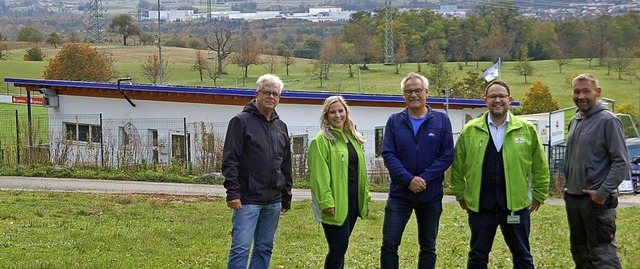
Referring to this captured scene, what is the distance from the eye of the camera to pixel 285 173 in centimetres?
744

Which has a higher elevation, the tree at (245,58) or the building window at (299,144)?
the tree at (245,58)

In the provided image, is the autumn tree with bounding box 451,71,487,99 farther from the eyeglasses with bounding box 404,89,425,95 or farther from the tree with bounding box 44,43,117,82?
the eyeglasses with bounding box 404,89,425,95

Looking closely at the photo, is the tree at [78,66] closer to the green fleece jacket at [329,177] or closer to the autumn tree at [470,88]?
the autumn tree at [470,88]

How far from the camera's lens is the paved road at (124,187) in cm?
2066

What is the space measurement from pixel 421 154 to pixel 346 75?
61078mm

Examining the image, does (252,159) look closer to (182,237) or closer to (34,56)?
(182,237)

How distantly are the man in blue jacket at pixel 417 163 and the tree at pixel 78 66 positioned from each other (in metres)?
58.3

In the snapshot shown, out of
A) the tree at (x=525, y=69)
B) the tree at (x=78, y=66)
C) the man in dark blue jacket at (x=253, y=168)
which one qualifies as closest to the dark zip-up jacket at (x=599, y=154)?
the man in dark blue jacket at (x=253, y=168)

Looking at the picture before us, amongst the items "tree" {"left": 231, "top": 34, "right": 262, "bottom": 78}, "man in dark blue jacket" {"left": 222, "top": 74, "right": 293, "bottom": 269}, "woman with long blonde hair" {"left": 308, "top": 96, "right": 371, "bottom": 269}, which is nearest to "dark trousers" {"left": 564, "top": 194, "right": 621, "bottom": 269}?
Answer: "woman with long blonde hair" {"left": 308, "top": 96, "right": 371, "bottom": 269}

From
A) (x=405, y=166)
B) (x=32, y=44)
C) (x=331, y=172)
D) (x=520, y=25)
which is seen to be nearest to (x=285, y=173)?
(x=331, y=172)

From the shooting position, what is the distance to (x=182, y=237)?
11281 mm

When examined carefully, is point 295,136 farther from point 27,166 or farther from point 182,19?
point 182,19

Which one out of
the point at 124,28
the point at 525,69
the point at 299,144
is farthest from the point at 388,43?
the point at 124,28

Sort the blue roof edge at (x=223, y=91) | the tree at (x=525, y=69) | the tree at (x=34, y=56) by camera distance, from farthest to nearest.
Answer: the tree at (x=34, y=56), the tree at (x=525, y=69), the blue roof edge at (x=223, y=91)
